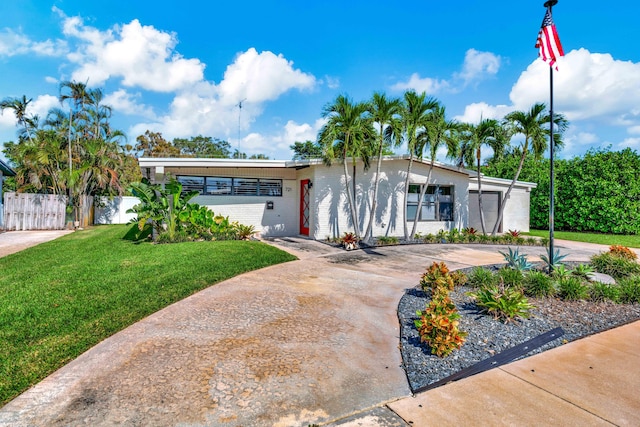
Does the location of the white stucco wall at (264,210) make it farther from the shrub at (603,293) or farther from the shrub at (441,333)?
the shrub at (441,333)

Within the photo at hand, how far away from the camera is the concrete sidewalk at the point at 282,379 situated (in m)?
2.31

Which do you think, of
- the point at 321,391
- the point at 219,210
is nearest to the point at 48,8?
the point at 219,210

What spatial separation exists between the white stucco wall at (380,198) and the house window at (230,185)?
2.22 metres

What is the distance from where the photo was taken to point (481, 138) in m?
12.6

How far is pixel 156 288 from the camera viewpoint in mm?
5527

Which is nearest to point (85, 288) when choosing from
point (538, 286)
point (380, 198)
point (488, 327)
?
point (488, 327)

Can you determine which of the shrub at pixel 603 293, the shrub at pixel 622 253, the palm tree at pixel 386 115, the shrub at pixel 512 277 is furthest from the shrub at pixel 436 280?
the palm tree at pixel 386 115

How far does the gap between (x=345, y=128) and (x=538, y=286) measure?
21.9ft

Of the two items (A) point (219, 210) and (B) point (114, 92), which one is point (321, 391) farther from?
(B) point (114, 92)

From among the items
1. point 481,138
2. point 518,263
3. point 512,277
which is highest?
point 481,138

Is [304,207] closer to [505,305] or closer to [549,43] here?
[549,43]

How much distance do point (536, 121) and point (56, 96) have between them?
23116 millimetres

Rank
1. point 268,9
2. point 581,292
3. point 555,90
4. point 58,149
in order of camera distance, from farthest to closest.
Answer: point 58,149
point 268,9
point 555,90
point 581,292

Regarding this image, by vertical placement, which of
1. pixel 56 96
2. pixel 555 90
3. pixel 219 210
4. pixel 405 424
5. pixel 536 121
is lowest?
pixel 405 424
